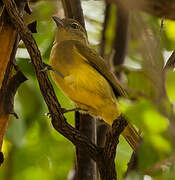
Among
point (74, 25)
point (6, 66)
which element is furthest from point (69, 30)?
point (6, 66)

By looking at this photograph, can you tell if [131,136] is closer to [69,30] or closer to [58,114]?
[58,114]

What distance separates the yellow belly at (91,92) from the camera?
8.36 feet

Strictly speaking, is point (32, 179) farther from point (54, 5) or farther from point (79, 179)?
point (54, 5)

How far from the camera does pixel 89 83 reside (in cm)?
260

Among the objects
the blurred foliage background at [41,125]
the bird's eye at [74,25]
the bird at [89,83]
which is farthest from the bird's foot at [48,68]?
the bird's eye at [74,25]

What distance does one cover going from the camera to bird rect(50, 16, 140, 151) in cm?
254

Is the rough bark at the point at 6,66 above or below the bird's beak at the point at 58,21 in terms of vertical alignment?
above

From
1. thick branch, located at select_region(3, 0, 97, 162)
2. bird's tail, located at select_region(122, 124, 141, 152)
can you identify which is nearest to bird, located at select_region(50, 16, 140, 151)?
bird's tail, located at select_region(122, 124, 141, 152)

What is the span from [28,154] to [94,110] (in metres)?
0.45

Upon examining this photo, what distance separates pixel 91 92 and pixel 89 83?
52 millimetres

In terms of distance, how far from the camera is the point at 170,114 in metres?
1.09

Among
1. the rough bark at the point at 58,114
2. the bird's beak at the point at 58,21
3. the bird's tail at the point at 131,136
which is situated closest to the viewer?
the rough bark at the point at 58,114

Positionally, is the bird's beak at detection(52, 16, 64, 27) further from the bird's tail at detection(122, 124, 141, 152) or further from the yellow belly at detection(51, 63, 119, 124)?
the bird's tail at detection(122, 124, 141, 152)

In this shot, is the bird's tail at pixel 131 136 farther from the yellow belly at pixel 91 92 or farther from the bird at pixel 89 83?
the yellow belly at pixel 91 92
